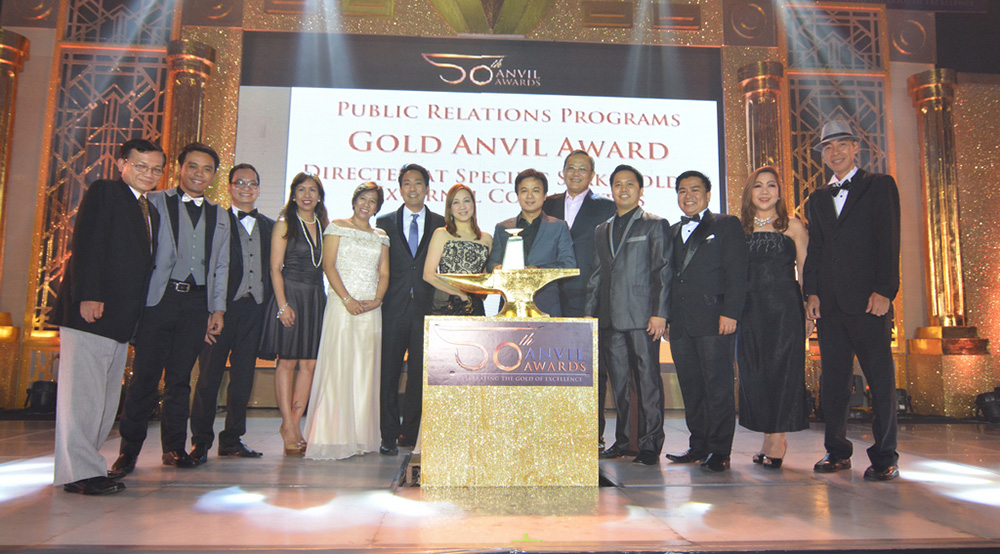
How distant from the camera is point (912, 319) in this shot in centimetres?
598

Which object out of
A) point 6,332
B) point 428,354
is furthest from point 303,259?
point 6,332

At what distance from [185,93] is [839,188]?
17.0ft

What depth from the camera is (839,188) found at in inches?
118

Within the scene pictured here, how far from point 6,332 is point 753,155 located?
21.9 feet

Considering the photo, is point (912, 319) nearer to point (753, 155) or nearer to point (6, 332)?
point (753, 155)

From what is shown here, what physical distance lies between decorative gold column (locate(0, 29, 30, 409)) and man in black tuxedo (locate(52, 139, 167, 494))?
381 centimetres

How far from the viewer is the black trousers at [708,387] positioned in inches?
115

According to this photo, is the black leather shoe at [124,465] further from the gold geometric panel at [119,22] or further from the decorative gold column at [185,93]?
the gold geometric panel at [119,22]

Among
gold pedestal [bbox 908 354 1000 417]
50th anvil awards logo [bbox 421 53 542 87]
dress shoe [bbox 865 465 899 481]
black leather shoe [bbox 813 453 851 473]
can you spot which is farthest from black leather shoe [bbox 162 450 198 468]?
gold pedestal [bbox 908 354 1000 417]

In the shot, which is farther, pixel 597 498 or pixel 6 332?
pixel 6 332

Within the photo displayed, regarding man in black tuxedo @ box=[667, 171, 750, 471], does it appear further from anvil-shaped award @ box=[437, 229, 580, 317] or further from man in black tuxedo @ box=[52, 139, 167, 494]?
man in black tuxedo @ box=[52, 139, 167, 494]

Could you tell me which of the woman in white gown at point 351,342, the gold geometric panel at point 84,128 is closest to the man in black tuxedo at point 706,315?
the woman in white gown at point 351,342

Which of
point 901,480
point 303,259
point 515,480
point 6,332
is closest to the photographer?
point 515,480

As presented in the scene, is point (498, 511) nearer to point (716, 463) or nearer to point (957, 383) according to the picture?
point (716, 463)
